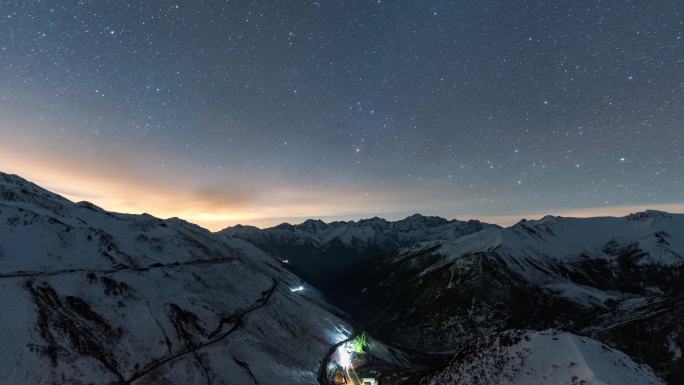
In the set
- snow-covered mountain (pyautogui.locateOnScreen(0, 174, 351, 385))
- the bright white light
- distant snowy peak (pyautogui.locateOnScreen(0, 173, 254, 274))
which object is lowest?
the bright white light

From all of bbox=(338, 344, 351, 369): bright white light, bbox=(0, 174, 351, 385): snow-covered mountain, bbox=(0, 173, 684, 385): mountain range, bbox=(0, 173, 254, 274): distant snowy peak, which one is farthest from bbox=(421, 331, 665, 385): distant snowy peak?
bbox=(0, 173, 254, 274): distant snowy peak

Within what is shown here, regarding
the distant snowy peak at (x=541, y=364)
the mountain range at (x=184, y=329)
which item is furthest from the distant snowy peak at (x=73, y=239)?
the distant snowy peak at (x=541, y=364)

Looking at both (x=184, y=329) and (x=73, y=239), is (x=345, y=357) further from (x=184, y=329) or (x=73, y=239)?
(x=73, y=239)

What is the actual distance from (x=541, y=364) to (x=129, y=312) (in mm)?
95133

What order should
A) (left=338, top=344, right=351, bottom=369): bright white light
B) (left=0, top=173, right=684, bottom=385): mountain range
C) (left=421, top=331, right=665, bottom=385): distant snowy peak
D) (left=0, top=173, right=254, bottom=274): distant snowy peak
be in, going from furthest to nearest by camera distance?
1. (left=338, top=344, right=351, bottom=369): bright white light
2. (left=0, top=173, right=254, bottom=274): distant snowy peak
3. (left=0, top=173, right=684, bottom=385): mountain range
4. (left=421, top=331, right=665, bottom=385): distant snowy peak

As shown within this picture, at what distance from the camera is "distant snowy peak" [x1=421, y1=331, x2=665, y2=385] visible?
2880cm

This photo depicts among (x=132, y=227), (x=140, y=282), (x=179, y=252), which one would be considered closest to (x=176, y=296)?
(x=140, y=282)

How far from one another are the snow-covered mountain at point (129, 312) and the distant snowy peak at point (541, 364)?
6495 cm

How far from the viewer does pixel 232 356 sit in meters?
92.2

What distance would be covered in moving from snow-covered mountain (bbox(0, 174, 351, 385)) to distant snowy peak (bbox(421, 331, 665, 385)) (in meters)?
64.9

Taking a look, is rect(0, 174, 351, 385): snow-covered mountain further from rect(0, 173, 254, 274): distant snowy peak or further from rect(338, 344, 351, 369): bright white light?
rect(338, 344, 351, 369): bright white light

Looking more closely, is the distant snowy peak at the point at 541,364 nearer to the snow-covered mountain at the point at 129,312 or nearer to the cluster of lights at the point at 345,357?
the snow-covered mountain at the point at 129,312

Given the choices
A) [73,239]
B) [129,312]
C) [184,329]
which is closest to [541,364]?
[184,329]

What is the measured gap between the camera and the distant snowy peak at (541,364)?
28797 millimetres
